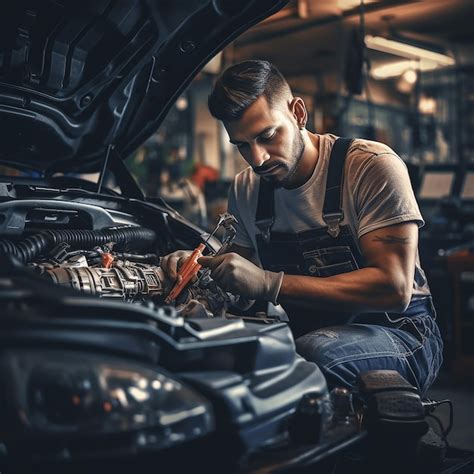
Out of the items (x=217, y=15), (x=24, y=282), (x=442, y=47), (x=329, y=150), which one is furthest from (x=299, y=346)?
(x=442, y=47)

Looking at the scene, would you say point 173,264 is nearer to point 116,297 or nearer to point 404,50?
point 116,297

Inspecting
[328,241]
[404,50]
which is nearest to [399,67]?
[404,50]

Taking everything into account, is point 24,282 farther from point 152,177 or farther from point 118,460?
point 152,177

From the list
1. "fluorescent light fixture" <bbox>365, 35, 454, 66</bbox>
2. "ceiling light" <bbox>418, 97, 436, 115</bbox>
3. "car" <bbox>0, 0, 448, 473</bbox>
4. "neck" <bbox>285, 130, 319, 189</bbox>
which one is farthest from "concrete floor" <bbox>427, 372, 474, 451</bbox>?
"ceiling light" <bbox>418, 97, 436, 115</bbox>

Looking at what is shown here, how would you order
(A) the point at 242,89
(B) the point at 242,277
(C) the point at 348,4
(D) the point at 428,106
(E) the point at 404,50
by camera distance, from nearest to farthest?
(B) the point at 242,277, (A) the point at 242,89, (C) the point at 348,4, (E) the point at 404,50, (D) the point at 428,106

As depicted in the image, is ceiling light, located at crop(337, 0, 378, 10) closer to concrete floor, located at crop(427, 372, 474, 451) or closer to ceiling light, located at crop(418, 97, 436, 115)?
ceiling light, located at crop(418, 97, 436, 115)

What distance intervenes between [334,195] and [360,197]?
0.08 metres

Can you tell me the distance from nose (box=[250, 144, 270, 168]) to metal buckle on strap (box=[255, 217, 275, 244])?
0.76ft

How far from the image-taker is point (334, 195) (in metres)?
1.70

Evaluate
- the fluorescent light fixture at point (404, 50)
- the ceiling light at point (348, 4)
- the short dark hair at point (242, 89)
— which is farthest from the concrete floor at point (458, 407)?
the fluorescent light fixture at point (404, 50)

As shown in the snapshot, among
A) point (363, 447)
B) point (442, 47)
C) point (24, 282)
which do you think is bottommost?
point (363, 447)

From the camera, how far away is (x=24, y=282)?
103cm

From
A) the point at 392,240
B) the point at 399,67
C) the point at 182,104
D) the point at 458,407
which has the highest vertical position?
the point at 399,67

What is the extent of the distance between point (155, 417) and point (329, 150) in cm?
110
